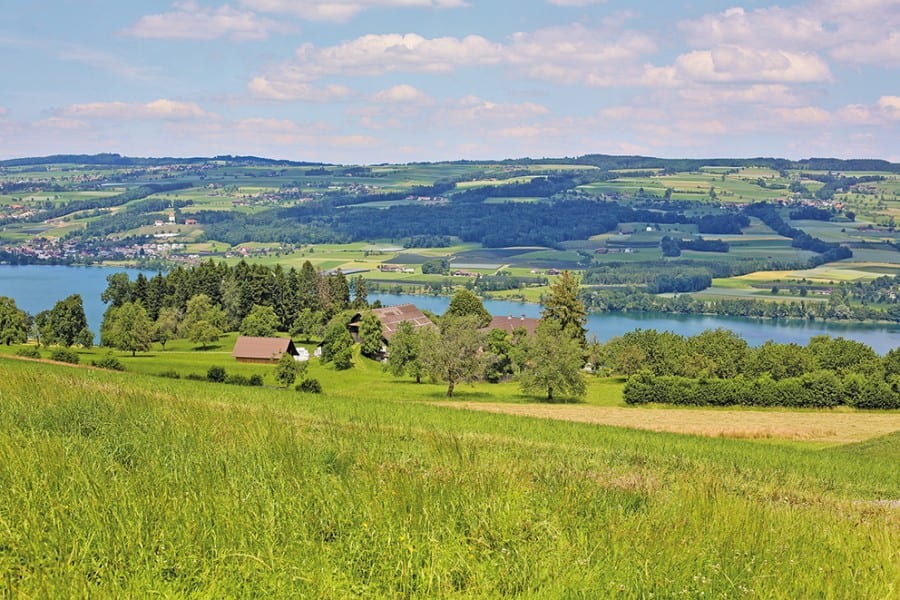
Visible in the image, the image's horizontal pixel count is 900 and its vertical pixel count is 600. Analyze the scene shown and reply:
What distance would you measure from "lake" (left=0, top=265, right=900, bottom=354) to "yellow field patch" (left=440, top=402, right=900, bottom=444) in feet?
247

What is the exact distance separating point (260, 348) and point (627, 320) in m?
90.4

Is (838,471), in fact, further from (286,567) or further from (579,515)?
(286,567)

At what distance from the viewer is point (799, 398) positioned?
178 ft

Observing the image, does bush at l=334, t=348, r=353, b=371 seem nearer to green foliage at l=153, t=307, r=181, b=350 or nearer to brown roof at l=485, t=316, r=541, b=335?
brown roof at l=485, t=316, r=541, b=335

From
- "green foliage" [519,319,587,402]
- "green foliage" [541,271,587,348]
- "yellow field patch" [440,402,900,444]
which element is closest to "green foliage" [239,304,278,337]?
"green foliage" [541,271,587,348]

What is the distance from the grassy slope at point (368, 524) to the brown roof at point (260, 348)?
219 ft

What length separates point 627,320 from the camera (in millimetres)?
154000

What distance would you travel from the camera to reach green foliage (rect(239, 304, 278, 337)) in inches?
3519

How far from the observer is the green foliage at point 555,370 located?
52.7 m

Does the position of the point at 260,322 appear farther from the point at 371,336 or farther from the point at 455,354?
the point at 455,354

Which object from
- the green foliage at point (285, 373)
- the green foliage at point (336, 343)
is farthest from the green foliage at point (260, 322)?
the green foliage at point (285, 373)

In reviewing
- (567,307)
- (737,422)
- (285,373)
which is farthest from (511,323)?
(737,422)

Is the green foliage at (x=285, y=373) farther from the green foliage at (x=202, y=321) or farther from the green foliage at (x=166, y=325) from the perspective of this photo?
the green foliage at (x=166, y=325)

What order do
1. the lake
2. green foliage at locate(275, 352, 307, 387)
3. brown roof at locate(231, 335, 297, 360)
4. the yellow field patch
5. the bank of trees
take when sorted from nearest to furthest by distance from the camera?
1. the yellow field patch
2. the bank of trees
3. green foliage at locate(275, 352, 307, 387)
4. brown roof at locate(231, 335, 297, 360)
5. the lake
